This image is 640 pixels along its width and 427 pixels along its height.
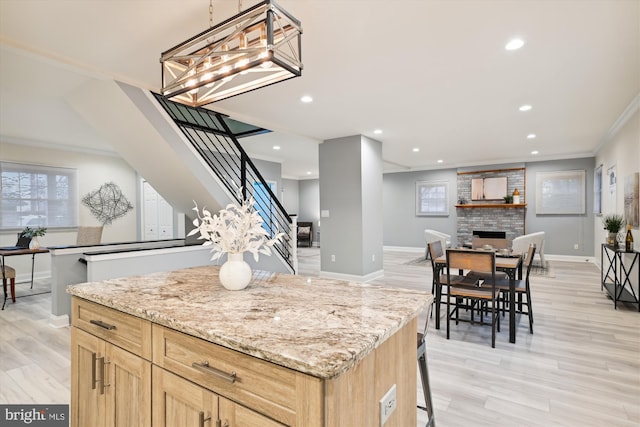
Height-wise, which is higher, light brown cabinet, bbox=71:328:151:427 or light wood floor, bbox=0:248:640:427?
light brown cabinet, bbox=71:328:151:427

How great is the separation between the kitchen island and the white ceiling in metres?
1.86

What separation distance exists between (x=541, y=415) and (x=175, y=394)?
2148 millimetres

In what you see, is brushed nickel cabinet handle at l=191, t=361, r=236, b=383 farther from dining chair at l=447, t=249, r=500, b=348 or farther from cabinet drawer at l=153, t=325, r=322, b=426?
dining chair at l=447, t=249, r=500, b=348

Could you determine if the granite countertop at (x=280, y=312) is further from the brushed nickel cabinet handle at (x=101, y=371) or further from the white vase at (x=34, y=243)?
the white vase at (x=34, y=243)

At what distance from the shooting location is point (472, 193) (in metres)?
9.31

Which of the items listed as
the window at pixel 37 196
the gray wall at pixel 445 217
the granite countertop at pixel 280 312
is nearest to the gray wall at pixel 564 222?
the gray wall at pixel 445 217

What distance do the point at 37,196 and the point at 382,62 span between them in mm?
6770

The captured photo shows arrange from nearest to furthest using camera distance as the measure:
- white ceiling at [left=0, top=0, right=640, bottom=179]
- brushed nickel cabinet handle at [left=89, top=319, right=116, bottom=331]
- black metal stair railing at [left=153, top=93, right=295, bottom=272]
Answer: brushed nickel cabinet handle at [left=89, top=319, right=116, bottom=331] < white ceiling at [left=0, top=0, right=640, bottom=179] < black metal stair railing at [left=153, top=93, right=295, bottom=272]

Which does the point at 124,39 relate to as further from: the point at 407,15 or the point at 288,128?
the point at 288,128

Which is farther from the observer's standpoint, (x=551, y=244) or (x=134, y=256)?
(x=551, y=244)

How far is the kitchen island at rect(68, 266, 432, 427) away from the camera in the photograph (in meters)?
0.91

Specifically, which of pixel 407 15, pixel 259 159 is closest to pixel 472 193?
pixel 259 159

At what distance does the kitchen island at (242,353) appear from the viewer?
2.97ft

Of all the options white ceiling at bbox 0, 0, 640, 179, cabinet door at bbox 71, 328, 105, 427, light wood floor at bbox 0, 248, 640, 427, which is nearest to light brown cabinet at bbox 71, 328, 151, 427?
cabinet door at bbox 71, 328, 105, 427
